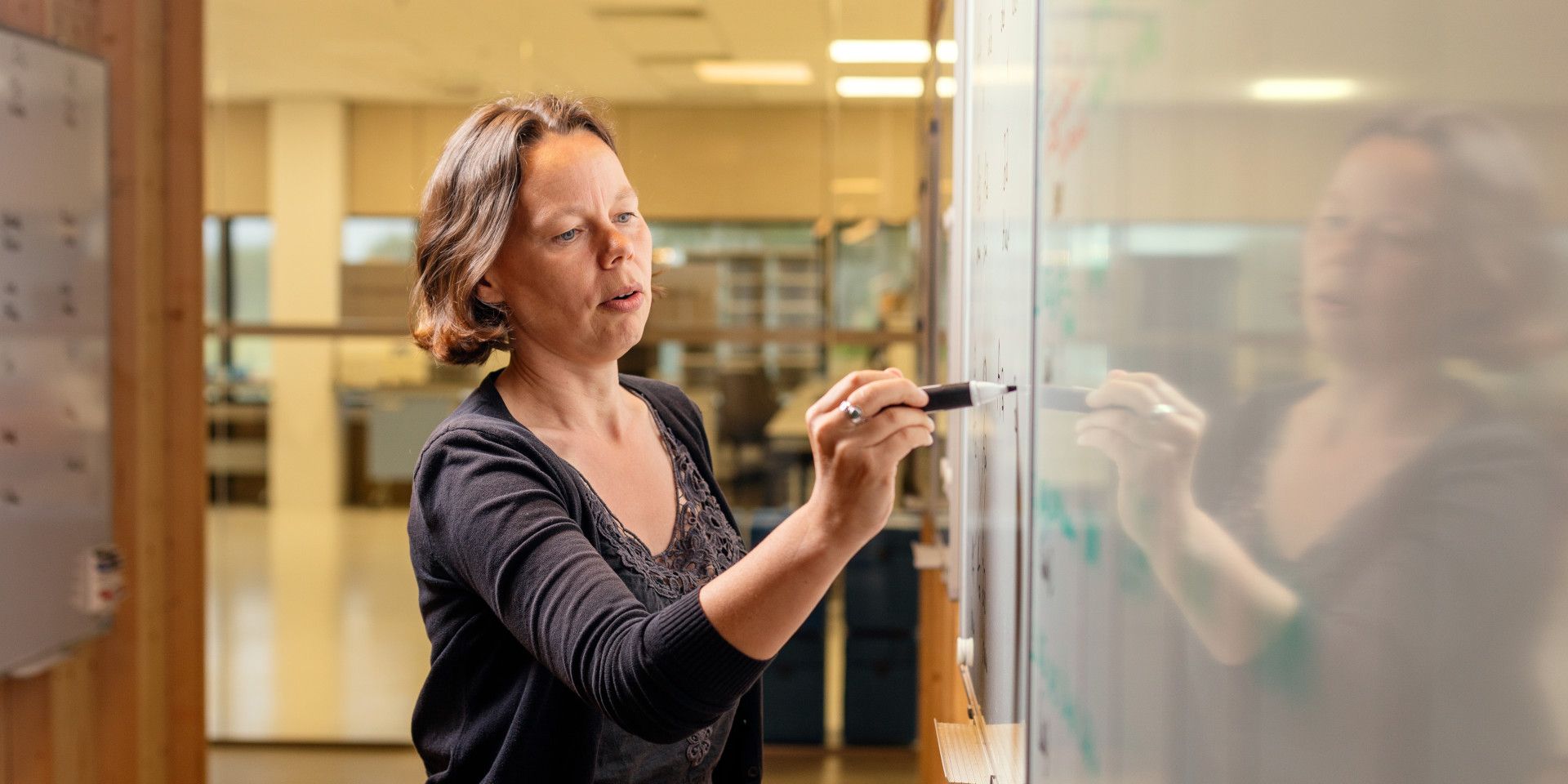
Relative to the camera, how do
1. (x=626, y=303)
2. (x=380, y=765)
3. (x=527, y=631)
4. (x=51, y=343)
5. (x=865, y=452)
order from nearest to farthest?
(x=865, y=452) → (x=527, y=631) → (x=626, y=303) → (x=51, y=343) → (x=380, y=765)

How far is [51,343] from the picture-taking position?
3080 millimetres

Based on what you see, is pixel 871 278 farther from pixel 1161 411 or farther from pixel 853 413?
pixel 1161 411

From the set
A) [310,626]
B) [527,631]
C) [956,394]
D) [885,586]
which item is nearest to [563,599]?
[527,631]

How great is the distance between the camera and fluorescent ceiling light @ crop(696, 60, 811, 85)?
14.6 ft

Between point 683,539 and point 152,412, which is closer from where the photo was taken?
point 683,539

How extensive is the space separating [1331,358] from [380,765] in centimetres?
472

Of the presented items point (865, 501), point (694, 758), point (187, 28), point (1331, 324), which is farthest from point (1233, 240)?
point (187, 28)

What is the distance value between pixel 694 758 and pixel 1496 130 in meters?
1.15

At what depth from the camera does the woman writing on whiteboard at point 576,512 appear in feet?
3.02

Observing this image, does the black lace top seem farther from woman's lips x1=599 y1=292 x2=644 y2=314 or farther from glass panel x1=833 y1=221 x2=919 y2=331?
glass panel x1=833 y1=221 x2=919 y2=331

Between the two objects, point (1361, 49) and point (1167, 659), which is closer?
point (1361, 49)

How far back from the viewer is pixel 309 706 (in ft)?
15.3

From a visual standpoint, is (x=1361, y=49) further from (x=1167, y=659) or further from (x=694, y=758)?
(x=694, y=758)

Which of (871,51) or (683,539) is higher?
(871,51)
